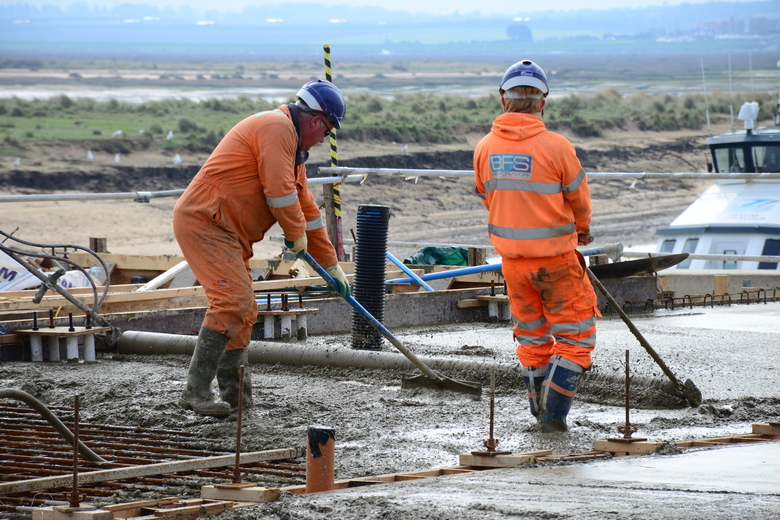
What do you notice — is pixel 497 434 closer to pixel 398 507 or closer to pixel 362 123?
pixel 398 507

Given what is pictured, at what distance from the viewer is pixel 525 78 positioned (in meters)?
4.94

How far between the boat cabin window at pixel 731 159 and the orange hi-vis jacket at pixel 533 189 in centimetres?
1300

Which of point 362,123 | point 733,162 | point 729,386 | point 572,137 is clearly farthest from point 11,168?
point 729,386

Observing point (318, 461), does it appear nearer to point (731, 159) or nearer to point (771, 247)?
point (771, 247)

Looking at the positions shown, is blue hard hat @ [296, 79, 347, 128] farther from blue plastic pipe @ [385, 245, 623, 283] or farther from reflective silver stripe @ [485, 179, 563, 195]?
blue plastic pipe @ [385, 245, 623, 283]

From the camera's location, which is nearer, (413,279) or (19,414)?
(19,414)

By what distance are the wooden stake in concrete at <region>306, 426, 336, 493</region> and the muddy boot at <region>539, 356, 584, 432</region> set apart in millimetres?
1521

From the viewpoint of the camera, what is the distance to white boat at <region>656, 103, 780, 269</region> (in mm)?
16250

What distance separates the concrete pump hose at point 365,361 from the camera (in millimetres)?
5672

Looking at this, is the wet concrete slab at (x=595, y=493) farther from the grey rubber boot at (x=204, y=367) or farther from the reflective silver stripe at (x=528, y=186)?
the grey rubber boot at (x=204, y=367)

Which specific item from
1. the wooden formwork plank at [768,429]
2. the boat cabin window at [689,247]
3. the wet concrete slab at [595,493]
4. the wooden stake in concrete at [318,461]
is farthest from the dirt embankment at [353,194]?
the wooden stake in concrete at [318,461]

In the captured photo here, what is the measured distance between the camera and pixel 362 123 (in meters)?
43.6

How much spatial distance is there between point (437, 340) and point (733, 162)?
1104cm

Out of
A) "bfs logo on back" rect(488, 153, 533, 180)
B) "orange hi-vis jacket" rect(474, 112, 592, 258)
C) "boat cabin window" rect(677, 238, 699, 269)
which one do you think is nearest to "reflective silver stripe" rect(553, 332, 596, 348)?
"orange hi-vis jacket" rect(474, 112, 592, 258)
